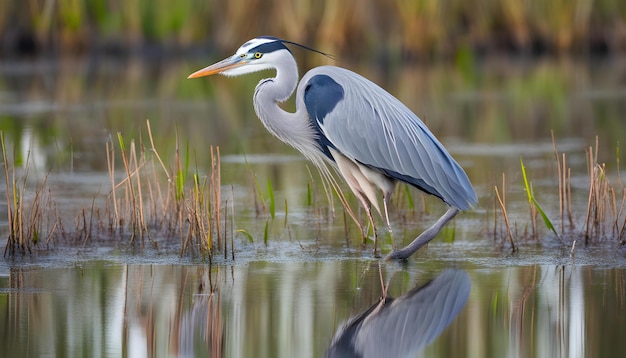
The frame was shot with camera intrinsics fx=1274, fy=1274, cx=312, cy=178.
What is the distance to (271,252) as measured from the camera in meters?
6.55

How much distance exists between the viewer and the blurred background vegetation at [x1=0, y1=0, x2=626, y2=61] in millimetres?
18609

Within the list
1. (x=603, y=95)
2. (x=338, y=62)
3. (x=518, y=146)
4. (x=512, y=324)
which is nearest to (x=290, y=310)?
(x=512, y=324)

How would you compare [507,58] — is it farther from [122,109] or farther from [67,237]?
[67,237]

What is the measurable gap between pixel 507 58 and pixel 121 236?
1398cm

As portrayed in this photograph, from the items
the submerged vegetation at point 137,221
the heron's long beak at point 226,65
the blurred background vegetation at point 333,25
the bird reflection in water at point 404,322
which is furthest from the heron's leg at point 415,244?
the blurred background vegetation at point 333,25

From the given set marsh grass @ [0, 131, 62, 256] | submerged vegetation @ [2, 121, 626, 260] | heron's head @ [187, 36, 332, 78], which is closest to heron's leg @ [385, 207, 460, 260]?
submerged vegetation @ [2, 121, 626, 260]

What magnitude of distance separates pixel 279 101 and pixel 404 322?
204 cm

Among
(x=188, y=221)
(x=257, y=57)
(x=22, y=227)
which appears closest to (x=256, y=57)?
(x=257, y=57)

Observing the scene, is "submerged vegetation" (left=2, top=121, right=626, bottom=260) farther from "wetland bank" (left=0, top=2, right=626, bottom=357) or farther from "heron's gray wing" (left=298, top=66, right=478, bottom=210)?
"heron's gray wing" (left=298, top=66, right=478, bottom=210)

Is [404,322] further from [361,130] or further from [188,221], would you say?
[188,221]

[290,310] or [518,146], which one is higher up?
[518,146]

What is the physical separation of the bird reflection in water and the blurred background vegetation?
13.1m

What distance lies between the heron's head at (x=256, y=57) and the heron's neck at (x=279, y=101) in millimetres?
55

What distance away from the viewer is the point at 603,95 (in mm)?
14844
